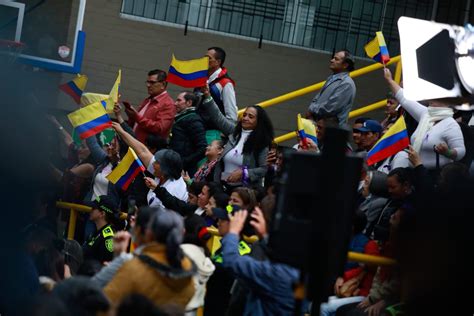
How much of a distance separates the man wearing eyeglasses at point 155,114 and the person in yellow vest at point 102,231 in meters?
1.42

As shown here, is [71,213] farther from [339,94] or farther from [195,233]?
[195,233]

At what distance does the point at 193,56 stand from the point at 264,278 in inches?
346

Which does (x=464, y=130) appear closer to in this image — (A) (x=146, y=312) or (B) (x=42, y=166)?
(B) (x=42, y=166)

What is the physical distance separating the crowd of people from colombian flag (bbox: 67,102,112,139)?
0.21 meters

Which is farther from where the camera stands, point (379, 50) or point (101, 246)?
point (379, 50)

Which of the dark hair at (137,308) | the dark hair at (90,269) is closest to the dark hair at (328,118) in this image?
the dark hair at (90,269)

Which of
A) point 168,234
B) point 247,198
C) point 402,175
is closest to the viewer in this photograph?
point 168,234

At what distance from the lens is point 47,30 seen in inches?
651

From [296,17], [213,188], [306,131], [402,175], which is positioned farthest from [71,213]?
[296,17]

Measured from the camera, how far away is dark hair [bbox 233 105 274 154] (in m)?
11.2

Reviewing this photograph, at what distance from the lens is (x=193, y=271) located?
7246 millimetres

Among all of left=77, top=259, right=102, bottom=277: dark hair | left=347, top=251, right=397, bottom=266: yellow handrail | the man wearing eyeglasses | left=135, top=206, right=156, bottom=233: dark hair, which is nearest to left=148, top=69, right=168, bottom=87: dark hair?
the man wearing eyeglasses

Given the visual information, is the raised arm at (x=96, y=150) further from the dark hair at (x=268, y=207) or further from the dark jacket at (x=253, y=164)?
the dark hair at (x=268, y=207)

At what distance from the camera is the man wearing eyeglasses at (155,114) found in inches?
475
